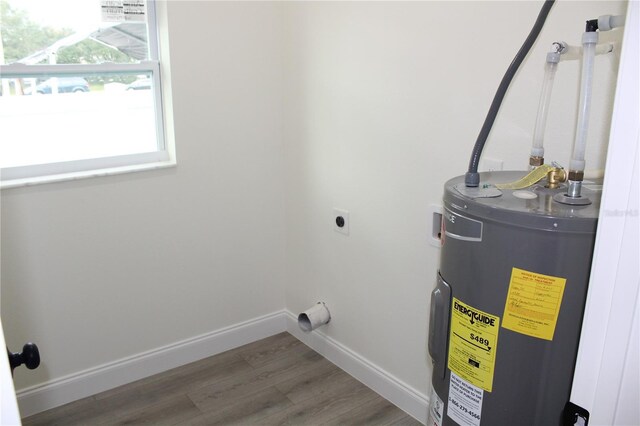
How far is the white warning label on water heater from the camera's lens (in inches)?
57.1

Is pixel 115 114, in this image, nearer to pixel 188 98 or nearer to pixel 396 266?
pixel 188 98

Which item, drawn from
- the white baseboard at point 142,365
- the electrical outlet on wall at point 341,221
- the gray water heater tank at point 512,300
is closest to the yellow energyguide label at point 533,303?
the gray water heater tank at point 512,300

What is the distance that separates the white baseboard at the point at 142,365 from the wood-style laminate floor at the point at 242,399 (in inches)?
1.5

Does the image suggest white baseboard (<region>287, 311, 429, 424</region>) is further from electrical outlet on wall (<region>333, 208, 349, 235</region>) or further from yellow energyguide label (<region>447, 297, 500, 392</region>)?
yellow energyguide label (<region>447, 297, 500, 392</region>)

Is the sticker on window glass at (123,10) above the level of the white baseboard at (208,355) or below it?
above

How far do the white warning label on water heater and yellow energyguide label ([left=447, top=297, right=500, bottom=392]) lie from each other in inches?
0.8

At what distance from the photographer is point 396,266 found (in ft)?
8.03

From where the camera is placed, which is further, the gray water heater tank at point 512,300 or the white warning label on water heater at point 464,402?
the white warning label on water heater at point 464,402

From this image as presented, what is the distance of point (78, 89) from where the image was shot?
2.50 m

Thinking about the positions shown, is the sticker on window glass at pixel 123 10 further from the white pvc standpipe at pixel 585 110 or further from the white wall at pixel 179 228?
the white pvc standpipe at pixel 585 110

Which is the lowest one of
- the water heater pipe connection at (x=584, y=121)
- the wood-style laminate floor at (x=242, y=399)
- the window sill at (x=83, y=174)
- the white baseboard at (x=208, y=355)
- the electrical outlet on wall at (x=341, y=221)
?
the wood-style laminate floor at (x=242, y=399)

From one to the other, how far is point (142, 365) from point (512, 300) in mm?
2005

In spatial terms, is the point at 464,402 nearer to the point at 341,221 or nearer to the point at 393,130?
the point at 393,130

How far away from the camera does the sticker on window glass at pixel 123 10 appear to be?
2.50m
